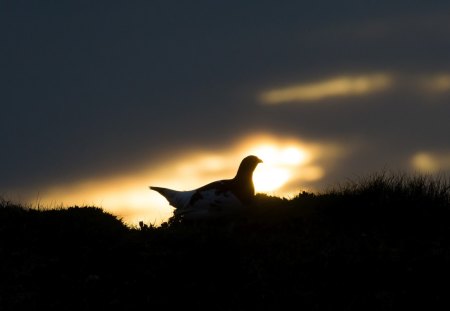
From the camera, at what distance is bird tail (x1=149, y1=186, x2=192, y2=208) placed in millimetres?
17703

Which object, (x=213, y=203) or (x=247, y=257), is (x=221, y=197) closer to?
(x=213, y=203)

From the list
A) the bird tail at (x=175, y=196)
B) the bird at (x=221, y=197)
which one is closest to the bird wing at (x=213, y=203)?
the bird at (x=221, y=197)

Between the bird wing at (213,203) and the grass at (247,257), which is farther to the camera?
the bird wing at (213,203)

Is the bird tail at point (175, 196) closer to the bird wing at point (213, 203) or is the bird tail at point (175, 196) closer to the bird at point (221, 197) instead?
the bird at point (221, 197)

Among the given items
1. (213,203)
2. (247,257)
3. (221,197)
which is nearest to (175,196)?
(213,203)

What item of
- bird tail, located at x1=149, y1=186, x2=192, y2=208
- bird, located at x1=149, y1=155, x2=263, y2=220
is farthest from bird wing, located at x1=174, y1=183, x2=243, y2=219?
bird tail, located at x1=149, y1=186, x2=192, y2=208

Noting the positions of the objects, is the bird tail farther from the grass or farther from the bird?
the grass

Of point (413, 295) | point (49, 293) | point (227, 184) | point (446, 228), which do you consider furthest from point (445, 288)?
point (49, 293)

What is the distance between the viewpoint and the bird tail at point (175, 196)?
58.1 feet

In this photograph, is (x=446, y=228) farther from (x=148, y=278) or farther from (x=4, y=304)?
(x=4, y=304)

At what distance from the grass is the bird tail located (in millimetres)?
556

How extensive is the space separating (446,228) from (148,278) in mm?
7290

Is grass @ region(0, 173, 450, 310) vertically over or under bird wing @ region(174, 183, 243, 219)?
under

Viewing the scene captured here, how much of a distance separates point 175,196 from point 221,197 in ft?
6.22
